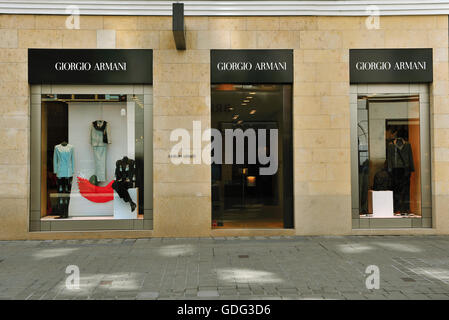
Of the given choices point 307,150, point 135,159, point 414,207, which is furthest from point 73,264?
point 414,207

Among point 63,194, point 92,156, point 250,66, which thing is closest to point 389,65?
point 250,66

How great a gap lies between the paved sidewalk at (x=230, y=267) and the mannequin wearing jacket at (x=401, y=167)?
1118 millimetres

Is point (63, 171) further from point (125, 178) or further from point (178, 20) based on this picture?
point (178, 20)

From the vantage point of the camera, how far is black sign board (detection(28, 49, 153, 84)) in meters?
9.52

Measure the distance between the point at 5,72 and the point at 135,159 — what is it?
3563 mm

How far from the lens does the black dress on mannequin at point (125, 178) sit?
992 cm

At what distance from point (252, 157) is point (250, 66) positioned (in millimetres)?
2216

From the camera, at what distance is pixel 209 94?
31.8ft

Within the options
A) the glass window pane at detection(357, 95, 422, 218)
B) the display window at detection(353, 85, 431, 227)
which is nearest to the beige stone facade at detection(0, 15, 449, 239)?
the display window at detection(353, 85, 431, 227)

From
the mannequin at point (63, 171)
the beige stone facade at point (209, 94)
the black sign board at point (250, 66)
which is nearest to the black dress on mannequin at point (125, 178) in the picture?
the beige stone facade at point (209, 94)

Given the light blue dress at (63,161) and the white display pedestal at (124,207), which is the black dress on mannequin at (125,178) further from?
the light blue dress at (63,161)

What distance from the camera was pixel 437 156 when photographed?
9852 mm

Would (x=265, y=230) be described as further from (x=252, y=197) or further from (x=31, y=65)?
(x=31, y=65)

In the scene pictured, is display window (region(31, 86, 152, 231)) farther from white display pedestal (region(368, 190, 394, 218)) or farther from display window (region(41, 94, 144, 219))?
white display pedestal (region(368, 190, 394, 218))
